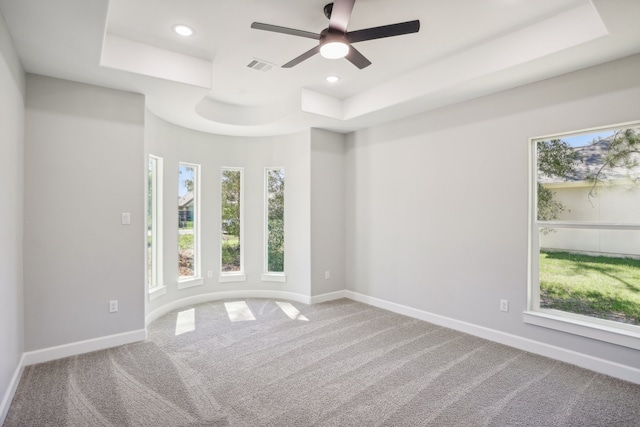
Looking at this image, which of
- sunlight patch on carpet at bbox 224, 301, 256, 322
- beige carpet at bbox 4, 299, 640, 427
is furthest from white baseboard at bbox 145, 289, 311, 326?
beige carpet at bbox 4, 299, 640, 427

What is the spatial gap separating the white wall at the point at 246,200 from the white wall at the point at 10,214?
1.73m

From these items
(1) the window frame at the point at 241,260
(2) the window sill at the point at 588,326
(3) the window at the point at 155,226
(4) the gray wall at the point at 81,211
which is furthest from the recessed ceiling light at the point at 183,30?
(2) the window sill at the point at 588,326

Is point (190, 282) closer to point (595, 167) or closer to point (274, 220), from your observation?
point (274, 220)

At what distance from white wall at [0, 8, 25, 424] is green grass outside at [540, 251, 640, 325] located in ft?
14.6

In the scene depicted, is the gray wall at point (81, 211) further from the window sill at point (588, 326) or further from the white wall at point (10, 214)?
the window sill at point (588, 326)

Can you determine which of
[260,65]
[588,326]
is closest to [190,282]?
[260,65]

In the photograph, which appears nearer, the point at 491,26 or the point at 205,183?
the point at 491,26

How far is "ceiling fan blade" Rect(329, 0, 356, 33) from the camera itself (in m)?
2.11

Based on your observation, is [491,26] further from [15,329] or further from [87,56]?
[15,329]

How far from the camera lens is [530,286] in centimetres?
332

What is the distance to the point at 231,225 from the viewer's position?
534cm

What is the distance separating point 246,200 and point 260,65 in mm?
2405

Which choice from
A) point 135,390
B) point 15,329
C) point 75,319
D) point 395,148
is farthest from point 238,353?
point 395,148

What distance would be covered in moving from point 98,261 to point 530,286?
426cm
